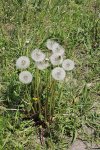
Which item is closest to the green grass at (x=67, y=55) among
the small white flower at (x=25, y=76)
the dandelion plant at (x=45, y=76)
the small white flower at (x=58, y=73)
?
the dandelion plant at (x=45, y=76)

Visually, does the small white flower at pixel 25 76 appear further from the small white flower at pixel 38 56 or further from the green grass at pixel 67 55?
the green grass at pixel 67 55

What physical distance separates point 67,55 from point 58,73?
98 centimetres

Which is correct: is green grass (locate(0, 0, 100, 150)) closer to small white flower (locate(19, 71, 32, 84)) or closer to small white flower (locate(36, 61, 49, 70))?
small white flower (locate(19, 71, 32, 84))

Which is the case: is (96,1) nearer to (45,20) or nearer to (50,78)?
(45,20)

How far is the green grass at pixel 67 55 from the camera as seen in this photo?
3170mm

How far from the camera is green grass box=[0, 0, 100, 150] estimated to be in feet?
10.4

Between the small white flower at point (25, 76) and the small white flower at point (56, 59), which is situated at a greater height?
the small white flower at point (56, 59)

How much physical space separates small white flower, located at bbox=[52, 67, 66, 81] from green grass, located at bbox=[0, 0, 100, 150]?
443 mm

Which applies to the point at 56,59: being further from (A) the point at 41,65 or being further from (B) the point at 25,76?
(B) the point at 25,76

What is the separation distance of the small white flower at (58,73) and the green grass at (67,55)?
0.44 metres

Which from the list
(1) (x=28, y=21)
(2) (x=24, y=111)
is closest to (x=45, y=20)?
(1) (x=28, y=21)

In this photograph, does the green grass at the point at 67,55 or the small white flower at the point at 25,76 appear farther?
the green grass at the point at 67,55

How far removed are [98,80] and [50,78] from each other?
2.55 ft

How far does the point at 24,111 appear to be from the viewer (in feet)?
10.7
